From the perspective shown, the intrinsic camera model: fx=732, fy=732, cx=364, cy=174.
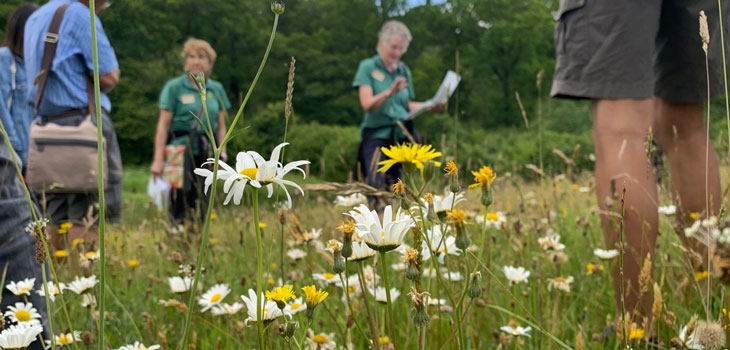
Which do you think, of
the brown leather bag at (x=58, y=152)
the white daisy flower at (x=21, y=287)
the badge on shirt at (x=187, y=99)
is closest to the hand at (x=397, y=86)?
the badge on shirt at (x=187, y=99)

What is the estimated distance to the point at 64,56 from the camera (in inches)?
114

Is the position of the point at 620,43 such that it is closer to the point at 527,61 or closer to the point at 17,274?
the point at 17,274

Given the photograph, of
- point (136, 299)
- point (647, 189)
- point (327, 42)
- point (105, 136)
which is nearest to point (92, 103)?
point (105, 136)

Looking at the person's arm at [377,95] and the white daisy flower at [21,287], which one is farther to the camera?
the person's arm at [377,95]

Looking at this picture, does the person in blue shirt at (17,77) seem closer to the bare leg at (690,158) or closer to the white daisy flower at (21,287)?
the white daisy flower at (21,287)

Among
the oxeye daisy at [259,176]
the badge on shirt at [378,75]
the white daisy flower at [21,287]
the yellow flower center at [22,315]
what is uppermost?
the badge on shirt at [378,75]

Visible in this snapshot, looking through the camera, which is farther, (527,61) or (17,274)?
(527,61)

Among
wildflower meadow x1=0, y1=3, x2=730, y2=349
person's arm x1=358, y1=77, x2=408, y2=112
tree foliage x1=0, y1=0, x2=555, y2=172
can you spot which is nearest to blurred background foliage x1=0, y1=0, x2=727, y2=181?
tree foliage x1=0, y1=0, x2=555, y2=172

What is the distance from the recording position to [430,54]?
26672mm

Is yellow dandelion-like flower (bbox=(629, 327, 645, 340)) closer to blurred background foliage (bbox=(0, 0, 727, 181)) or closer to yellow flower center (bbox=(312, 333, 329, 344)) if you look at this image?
yellow flower center (bbox=(312, 333, 329, 344))

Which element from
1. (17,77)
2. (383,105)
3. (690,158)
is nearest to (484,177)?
(690,158)

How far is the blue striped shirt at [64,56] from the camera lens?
2.89m

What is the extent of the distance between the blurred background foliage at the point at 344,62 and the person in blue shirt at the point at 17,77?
1671 cm

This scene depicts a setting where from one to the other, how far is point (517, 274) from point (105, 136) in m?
2.03
